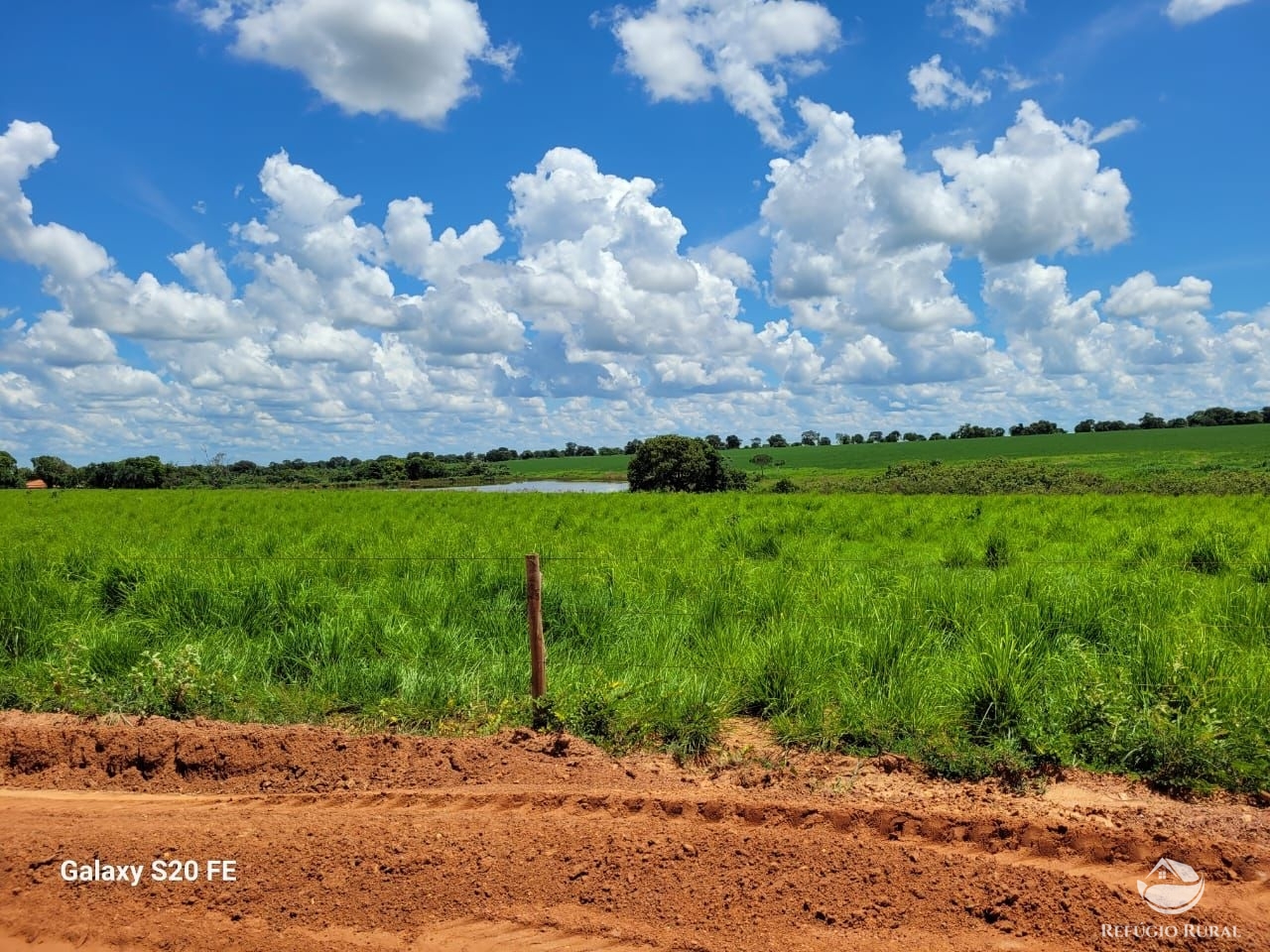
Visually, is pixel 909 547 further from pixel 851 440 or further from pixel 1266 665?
pixel 851 440

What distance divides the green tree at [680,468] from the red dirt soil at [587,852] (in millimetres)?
49970

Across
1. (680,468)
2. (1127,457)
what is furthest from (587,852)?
(1127,457)

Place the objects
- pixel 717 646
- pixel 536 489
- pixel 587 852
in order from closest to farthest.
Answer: pixel 587 852 → pixel 717 646 → pixel 536 489

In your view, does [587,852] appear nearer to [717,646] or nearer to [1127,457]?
[717,646]

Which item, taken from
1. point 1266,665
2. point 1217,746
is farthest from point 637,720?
point 1266,665

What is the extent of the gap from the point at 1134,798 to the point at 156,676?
7501mm

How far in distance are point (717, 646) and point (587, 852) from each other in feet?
10.3


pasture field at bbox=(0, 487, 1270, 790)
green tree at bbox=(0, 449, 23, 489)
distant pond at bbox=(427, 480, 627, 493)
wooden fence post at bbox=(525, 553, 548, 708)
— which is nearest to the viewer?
pasture field at bbox=(0, 487, 1270, 790)

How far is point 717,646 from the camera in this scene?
7.13m

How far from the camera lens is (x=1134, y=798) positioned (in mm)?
4789

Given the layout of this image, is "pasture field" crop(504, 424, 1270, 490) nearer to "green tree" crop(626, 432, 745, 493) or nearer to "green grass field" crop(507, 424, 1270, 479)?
"green grass field" crop(507, 424, 1270, 479)

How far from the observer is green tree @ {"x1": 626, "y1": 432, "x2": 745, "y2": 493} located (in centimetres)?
5650

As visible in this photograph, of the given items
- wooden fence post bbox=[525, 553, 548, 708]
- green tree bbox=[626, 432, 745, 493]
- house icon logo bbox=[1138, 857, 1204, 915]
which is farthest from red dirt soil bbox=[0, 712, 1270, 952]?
green tree bbox=[626, 432, 745, 493]

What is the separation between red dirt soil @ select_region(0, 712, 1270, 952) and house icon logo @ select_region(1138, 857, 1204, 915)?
0.21ft
